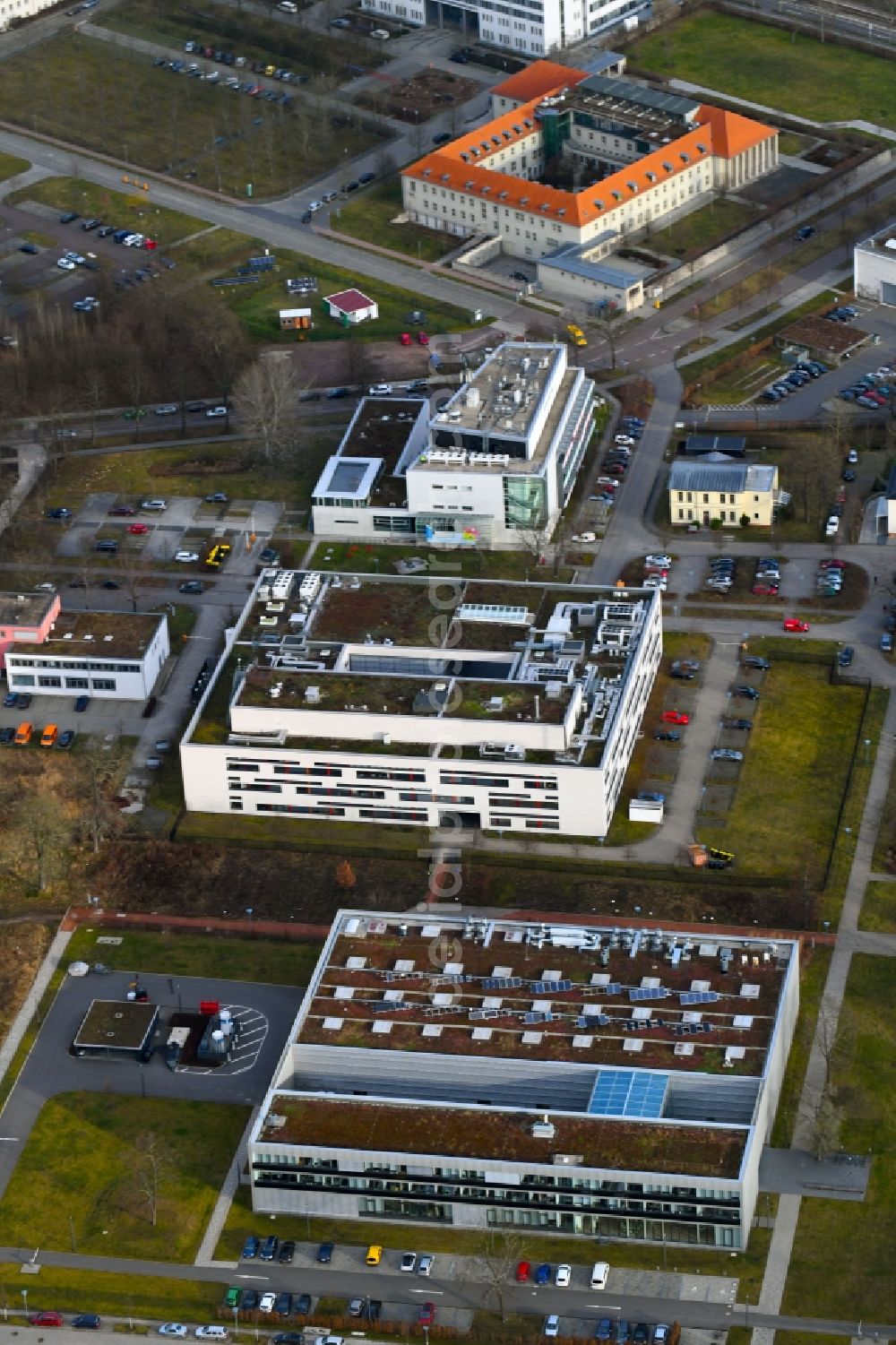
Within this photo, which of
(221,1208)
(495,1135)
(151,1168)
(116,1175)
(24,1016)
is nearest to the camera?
(495,1135)

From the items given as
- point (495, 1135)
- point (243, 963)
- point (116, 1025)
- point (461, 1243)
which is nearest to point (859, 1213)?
point (495, 1135)

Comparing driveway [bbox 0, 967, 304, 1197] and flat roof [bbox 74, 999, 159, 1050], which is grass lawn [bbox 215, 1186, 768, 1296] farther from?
flat roof [bbox 74, 999, 159, 1050]

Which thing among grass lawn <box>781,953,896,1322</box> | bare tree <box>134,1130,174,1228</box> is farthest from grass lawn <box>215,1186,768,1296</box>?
bare tree <box>134,1130,174,1228</box>

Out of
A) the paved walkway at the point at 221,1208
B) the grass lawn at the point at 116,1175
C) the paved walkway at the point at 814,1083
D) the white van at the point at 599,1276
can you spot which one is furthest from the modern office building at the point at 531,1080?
the grass lawn at the point at 116,1175

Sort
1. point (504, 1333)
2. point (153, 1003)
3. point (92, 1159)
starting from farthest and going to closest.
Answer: point (153, 1003), point (92, 1159), point (504, 1333)

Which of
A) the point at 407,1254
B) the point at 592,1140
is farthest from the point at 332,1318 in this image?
the point at 592,1140

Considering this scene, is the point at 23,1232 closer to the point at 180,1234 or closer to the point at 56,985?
the point at 180,1234

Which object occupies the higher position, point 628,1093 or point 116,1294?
point 628,1093

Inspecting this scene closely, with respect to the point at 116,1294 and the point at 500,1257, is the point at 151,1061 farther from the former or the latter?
the point at 500,1257
